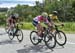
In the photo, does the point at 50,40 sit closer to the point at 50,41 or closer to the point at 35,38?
the point at 50,41

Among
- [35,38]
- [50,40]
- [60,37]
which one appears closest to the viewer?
[50,40]

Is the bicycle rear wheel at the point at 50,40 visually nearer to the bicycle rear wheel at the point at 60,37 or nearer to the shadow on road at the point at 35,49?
the shadow on road at the point at 35,49

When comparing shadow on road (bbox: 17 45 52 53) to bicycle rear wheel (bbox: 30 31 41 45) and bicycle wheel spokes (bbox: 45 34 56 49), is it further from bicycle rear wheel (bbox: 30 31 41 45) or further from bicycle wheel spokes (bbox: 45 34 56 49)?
bicycle rear wheel (bbox: 30 31 41 45)

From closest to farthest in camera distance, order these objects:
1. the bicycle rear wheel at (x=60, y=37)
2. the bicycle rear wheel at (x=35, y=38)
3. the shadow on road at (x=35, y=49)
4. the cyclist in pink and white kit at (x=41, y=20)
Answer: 1. the shadow on road at (x=35, y=49)
2. the cyclist in pink and white kit at (x=41, y=20)
3. the bicycle rear wheel at (x=60, y=37)
4. the bicycle rear wheel at (x=35, y=38)

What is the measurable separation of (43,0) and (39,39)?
39177 millimetres

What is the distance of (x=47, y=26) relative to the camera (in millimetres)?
11289

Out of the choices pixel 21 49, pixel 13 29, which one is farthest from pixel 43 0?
pixel 21 49

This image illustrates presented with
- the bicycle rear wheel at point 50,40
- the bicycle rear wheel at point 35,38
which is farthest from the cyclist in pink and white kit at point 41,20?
the bicycle rear wheel at point 50,40

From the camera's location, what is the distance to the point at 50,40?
1088cm

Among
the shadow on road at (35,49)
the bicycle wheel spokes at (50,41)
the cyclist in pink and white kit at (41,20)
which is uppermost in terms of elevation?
the cyclist in pink and white kit at (41,20)

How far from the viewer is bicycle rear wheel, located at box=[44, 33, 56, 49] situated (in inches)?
427

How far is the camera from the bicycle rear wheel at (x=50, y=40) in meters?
10.8

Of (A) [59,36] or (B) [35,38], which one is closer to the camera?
(A) [59,36]

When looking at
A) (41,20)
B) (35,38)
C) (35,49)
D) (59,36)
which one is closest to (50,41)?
(59,36)
